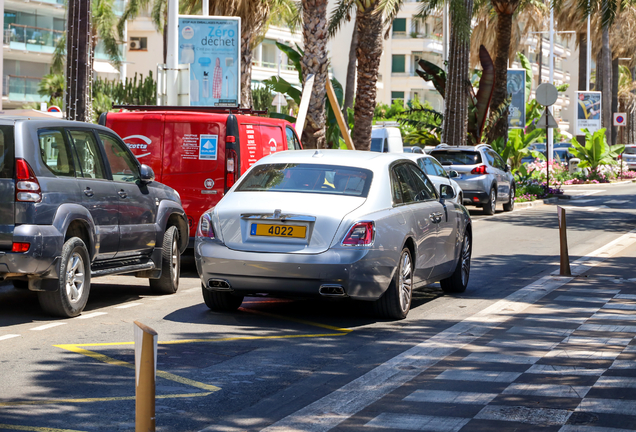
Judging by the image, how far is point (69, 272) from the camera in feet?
28.4

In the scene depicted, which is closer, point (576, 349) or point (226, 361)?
point (226, 361)

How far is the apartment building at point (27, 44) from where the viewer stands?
54.5 m

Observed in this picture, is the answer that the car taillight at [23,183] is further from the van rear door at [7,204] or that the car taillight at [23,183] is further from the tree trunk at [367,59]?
the tree trunk at [367,59]

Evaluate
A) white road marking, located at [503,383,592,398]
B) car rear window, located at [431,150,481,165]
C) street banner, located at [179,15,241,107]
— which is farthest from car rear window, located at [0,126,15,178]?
car rear window, located at [431,150,481,165]

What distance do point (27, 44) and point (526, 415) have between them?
178 ft

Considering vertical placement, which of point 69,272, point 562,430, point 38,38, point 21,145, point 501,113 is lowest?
point 562,430

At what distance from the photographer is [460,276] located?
11008mm

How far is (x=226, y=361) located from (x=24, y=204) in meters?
2.50

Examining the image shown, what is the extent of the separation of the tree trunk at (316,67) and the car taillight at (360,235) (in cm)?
1380

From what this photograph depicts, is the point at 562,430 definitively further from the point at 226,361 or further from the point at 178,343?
the point at 178,343

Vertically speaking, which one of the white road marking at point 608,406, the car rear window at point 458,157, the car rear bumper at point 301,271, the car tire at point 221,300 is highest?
the car rear window at point 458,157

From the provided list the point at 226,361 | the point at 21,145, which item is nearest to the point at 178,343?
the point at 226,361

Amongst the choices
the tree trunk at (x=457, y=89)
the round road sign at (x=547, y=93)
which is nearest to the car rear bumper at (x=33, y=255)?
the tree trunk at (x=457, y=89)

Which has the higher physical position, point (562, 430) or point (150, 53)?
point (150, 53)
